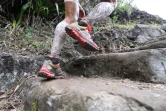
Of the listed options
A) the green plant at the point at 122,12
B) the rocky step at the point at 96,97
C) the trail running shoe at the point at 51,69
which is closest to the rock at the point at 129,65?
the rocky step at the point at 96,97

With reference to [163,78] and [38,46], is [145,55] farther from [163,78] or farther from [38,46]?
[38,46]

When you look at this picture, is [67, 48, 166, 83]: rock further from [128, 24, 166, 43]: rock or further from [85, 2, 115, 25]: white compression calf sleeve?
[128, 24, 166, 43]: rock

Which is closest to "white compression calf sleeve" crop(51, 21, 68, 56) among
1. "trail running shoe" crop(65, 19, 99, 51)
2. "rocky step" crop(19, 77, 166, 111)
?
"trail running shoe" crop(65, 19, 99, 51)

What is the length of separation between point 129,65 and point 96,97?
86cm

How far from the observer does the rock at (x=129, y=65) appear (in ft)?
8.13

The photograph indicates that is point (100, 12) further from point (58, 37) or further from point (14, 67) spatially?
point (14, 67)

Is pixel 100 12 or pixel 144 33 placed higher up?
pixel 100 12

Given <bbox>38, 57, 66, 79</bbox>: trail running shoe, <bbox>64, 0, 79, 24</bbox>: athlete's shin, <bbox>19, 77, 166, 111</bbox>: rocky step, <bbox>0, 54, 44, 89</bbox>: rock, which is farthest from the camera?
<bbox>0, 54, 44, 89</bbox>: rock

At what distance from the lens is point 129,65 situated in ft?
8.72

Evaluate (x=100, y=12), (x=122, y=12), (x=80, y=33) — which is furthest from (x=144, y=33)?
(x=80, y=33)

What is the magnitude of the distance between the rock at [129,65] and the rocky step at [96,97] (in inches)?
15.0

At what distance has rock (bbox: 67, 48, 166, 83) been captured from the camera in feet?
8.13

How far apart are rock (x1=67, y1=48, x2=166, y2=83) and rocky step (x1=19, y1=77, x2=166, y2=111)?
1.25ft

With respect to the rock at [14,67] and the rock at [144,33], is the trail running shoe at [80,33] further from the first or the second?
the rock at [144,33]
